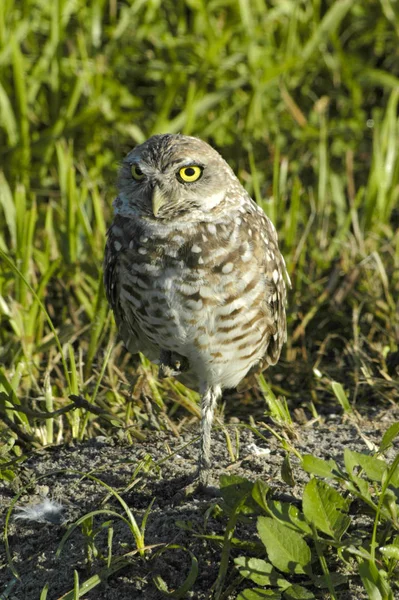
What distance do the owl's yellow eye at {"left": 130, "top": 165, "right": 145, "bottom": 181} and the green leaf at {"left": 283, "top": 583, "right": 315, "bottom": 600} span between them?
4.57 ft

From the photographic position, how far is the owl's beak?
2693 mm

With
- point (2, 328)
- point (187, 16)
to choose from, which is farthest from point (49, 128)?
point (2, 328)

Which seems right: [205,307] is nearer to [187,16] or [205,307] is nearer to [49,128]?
[49,128]

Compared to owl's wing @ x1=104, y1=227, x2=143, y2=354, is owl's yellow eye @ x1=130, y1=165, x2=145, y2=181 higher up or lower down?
higher up

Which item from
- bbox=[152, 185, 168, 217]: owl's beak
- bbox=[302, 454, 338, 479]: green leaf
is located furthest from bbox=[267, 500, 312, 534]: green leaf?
→ bbox=[152, 185, 168, 217]: owl's beak

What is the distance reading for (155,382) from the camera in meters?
3.39

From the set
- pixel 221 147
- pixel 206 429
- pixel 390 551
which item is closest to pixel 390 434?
pixel 390 551

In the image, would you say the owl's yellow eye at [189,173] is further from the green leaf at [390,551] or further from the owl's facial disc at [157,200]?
the green leaf at [390,551]

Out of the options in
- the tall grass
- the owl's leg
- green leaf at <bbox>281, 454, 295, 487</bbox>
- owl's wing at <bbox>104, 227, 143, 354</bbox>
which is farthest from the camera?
the tall grass

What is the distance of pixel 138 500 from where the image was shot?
2551 millimetres

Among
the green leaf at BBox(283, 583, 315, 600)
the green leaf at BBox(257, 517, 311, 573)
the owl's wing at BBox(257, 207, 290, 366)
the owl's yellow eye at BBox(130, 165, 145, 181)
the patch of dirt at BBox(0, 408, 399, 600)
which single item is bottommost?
the patch of dirt at BBox(0, 408, 399, 600)

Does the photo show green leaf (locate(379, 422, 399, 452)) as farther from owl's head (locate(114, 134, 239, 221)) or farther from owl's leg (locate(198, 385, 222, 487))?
owl's head (locate(114, 134, 239, 221))

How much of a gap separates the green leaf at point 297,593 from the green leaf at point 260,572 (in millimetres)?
15

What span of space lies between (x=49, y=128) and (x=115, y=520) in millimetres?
2995
